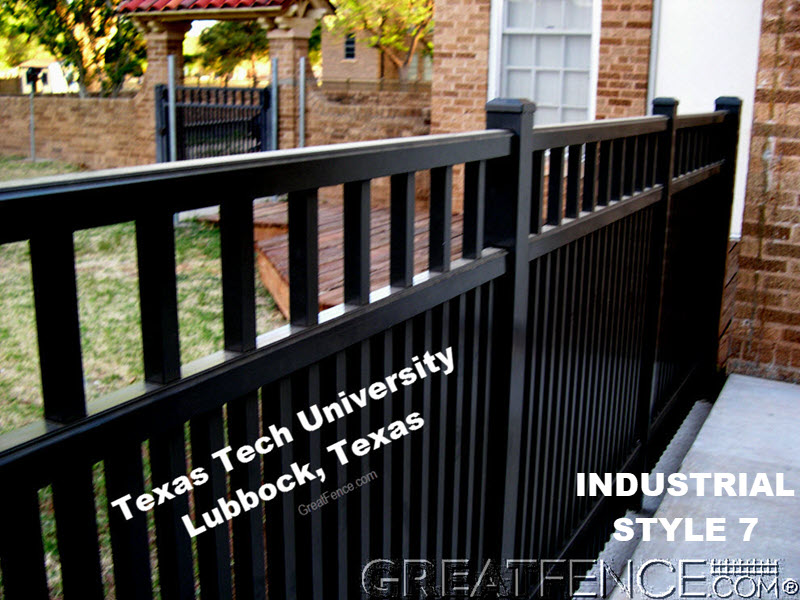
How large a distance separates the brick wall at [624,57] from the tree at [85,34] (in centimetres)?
1933

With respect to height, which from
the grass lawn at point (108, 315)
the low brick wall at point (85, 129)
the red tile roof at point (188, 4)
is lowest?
the grass lawn at point (108, 315)

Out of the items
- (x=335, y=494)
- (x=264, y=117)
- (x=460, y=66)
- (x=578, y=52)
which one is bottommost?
(x=335, y=494)

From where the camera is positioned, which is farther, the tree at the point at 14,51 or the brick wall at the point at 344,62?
the tree at the point at 14,51

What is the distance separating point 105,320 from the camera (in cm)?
696

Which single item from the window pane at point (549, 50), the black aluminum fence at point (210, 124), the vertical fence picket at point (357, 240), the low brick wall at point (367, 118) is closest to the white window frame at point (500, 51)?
the window pane at point (549, 50)

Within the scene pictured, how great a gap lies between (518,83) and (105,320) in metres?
4.56

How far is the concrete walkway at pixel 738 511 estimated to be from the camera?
292 centimetres

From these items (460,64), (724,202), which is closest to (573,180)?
(724,202)

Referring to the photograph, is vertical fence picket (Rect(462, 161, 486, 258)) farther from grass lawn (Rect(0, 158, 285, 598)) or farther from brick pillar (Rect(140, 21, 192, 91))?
brick pillar (Rect(140, 21, 192, 91))

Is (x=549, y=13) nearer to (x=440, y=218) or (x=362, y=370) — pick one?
(x=440, y=218)

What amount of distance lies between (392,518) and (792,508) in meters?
2.25

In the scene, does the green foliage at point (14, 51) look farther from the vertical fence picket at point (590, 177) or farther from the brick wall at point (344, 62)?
the vertical fence picket at point (590, 177)

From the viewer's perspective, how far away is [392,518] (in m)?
1.75

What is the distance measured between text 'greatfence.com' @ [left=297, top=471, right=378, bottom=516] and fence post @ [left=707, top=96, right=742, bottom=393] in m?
3.68
